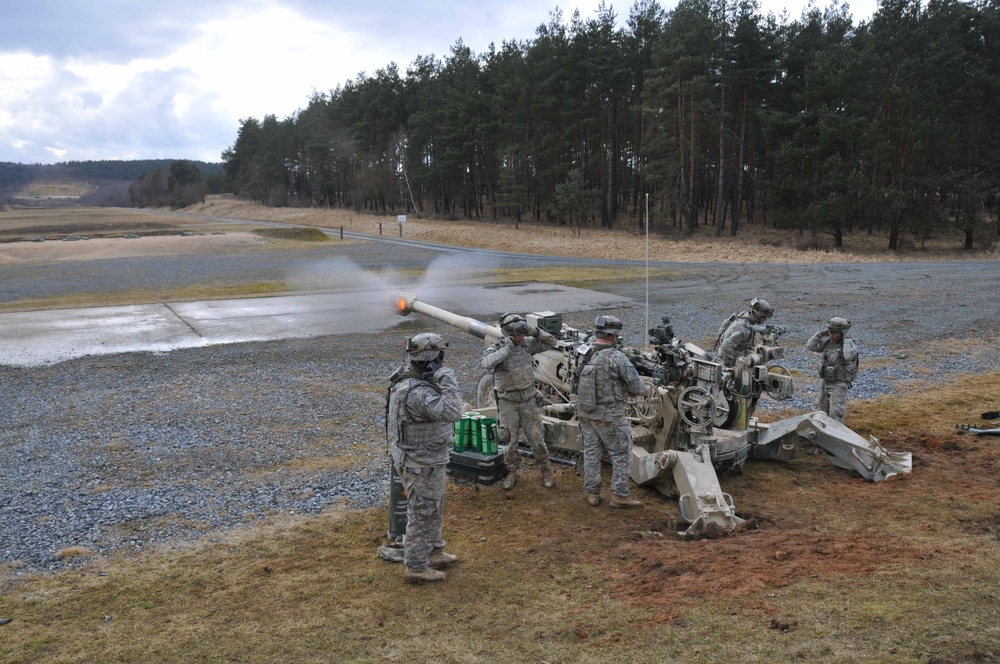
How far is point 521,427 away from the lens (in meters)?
8.91

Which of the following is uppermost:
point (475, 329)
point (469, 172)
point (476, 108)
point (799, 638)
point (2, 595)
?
point (476, 108)

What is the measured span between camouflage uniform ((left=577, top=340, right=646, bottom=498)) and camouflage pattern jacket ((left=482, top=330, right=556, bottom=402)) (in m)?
0.79

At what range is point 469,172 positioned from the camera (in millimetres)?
63562

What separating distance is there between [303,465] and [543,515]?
12.0ft

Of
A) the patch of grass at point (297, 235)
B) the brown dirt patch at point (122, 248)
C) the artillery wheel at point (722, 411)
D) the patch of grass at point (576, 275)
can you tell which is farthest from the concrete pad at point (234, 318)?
the patch of grass at point (297, 235)

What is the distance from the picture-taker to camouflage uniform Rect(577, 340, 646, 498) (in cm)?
794

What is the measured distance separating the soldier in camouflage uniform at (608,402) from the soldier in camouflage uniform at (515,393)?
747 mm

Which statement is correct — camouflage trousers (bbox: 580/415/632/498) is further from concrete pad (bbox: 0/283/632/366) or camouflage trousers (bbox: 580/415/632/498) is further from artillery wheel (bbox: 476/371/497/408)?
concrete pad (bbox: 0/283/632/366)

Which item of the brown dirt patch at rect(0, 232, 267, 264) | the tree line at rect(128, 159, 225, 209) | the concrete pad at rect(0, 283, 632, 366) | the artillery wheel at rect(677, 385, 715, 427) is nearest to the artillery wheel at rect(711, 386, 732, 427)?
the artillery wheel at rect(677, 385, 715, 427)

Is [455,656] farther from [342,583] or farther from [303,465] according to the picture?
[303,465]

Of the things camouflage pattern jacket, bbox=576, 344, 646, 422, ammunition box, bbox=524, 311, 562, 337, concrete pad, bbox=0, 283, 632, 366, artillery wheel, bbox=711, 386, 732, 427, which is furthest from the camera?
concrete pad, bbox=0, 283, 632, 366

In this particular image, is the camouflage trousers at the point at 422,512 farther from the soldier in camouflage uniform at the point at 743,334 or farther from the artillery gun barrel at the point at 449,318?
the soldier in camouflage uniform at the point at 743,334

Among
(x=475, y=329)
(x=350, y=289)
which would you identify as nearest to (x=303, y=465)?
(x=475, y=329)

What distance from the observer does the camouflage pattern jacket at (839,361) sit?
10.1m
